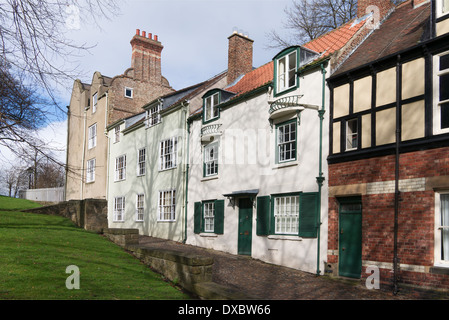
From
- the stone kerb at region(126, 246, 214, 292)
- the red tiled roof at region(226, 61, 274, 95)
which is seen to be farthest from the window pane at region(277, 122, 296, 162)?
the stone kerb at region(126, 246, 214, 292)

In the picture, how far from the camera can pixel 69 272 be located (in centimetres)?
998

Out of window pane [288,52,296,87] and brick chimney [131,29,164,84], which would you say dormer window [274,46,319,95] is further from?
brick chimney [131,29,164,84]

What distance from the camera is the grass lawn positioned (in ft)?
27.7

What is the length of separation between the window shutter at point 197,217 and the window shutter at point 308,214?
6799 mm

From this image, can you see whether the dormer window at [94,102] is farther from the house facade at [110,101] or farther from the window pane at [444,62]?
the window pane at [444,62]

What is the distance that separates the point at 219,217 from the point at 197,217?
74.7 inches

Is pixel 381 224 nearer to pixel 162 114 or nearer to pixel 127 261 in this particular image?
pixel 127 261

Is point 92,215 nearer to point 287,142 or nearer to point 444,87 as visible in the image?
point 287,142

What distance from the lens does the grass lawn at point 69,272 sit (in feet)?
27.7

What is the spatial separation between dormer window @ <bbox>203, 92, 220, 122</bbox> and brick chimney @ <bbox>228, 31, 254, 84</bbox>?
9.47 feet

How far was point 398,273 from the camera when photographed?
11.0 metres

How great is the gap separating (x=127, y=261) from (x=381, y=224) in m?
7.54

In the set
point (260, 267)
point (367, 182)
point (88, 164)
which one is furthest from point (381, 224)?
point (88, 164)

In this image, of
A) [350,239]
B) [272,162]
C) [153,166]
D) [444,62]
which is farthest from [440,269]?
[153,166]
